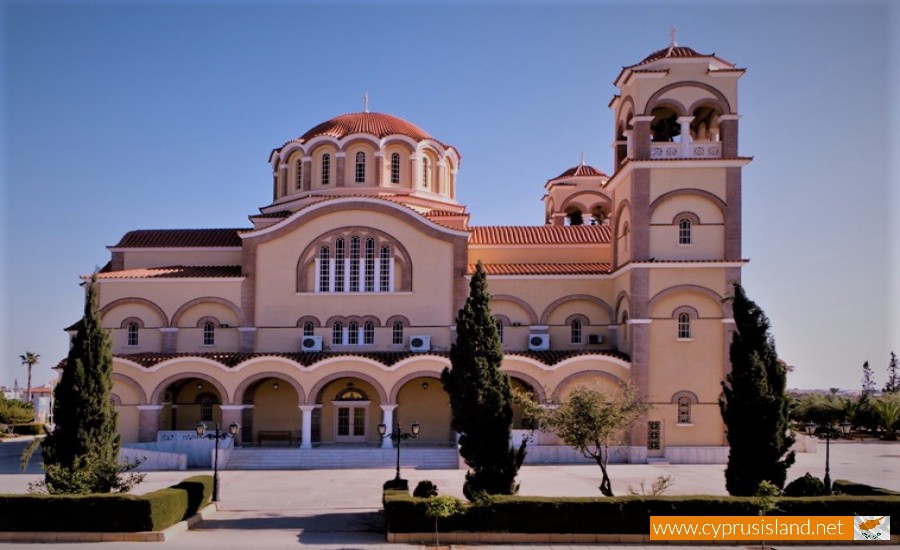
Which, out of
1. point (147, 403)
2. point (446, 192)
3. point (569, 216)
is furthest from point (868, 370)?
point (147, 403)

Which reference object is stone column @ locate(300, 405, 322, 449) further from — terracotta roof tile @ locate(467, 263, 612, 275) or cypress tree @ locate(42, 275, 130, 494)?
cypress tree @ locate(42, 275, 130, 494)

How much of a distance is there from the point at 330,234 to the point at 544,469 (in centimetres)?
1284

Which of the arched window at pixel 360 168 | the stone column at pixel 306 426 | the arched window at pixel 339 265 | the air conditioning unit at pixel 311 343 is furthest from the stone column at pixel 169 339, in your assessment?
the arched window at pixel 360 168

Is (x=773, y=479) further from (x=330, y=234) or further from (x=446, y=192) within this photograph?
(x=446, y=192)

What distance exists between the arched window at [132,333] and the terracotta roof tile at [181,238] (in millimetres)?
4053

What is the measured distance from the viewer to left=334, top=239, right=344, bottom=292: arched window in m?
35.7

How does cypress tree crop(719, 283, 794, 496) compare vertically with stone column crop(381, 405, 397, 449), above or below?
above

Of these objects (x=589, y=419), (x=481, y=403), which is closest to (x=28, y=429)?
(x=481, y=403)

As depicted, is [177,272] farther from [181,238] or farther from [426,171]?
[426,171]

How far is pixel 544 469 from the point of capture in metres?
30.6

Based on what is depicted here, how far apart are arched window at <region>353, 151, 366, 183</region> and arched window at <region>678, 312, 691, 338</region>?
15.2 meters

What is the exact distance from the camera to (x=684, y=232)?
3269 cm

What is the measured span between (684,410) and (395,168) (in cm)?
1643

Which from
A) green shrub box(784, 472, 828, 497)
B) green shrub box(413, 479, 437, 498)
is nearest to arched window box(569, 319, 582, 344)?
green shrub box(784, 472, 828, 497)
